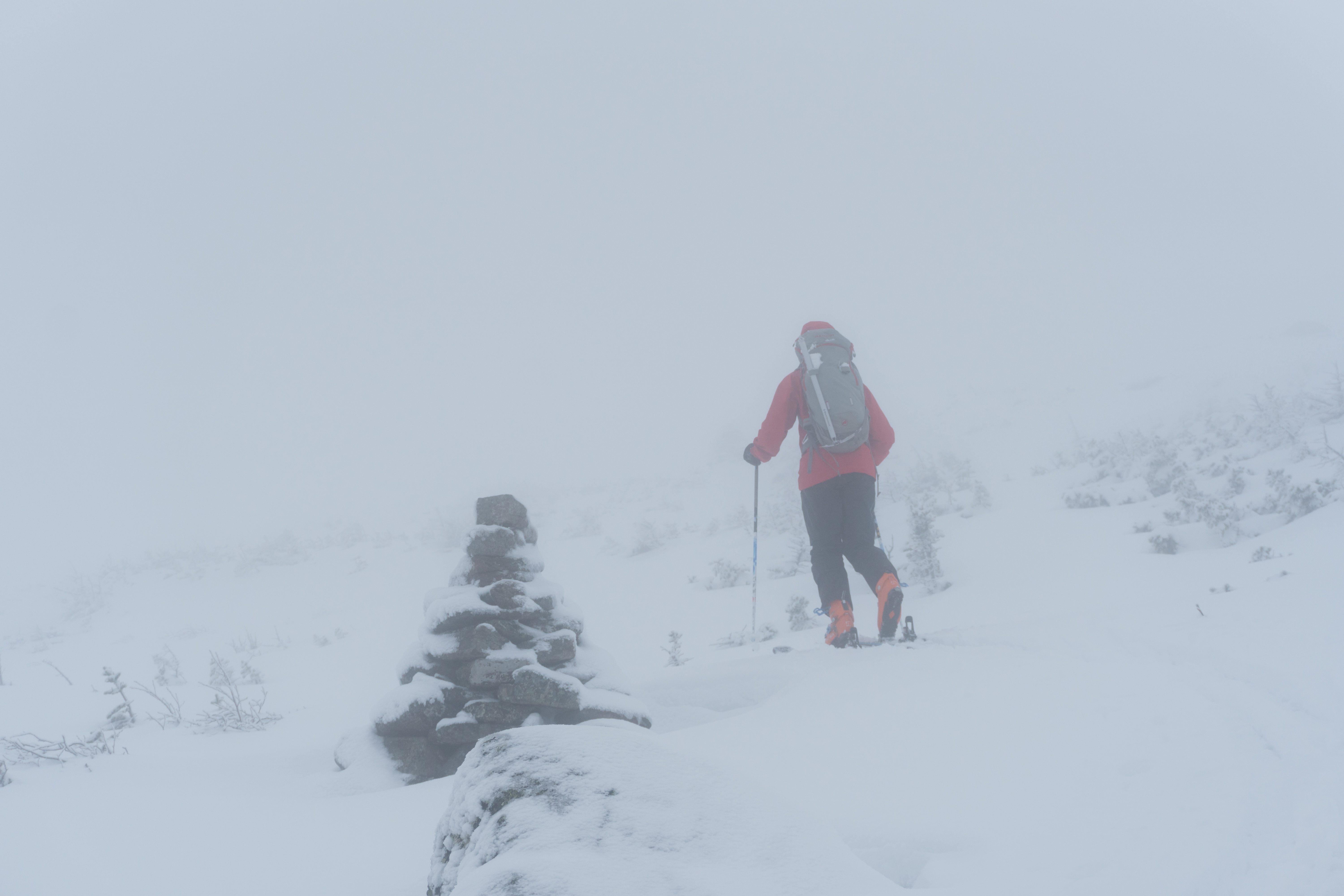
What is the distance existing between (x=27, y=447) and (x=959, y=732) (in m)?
81.9

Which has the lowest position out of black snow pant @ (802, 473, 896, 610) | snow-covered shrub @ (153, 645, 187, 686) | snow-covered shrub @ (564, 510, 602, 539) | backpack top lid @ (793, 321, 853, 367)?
snow-covered shrub @ (564, 510, 602, 539)

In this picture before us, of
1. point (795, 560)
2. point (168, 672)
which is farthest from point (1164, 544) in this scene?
Result: point (168, 672)

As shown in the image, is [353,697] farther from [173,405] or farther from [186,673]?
[173,405]

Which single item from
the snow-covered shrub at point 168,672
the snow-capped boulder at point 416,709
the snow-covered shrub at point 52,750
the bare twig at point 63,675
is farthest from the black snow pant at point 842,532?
the snow-covered shrub at point 168,672

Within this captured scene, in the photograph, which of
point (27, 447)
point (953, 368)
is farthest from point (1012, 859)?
point (27, 447)

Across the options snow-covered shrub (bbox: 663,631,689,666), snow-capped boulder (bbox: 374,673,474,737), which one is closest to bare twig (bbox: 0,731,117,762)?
snow-capped boulder (bbox: 374,673,474,737)

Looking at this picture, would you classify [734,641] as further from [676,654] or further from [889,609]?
[889,609]

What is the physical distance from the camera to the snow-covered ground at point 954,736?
1672 mm

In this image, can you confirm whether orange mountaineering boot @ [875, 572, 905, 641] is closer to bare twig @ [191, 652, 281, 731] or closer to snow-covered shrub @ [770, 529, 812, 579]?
snow-covered shrub @ [770, 529, 812, 579]

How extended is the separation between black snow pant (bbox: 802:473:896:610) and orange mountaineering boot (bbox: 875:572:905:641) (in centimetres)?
20

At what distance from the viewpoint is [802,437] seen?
17.1 ft

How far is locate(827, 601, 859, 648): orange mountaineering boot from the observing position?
15.0ft

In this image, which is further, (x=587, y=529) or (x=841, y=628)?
(x=587, y=529)

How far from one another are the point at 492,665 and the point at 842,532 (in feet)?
9.27
